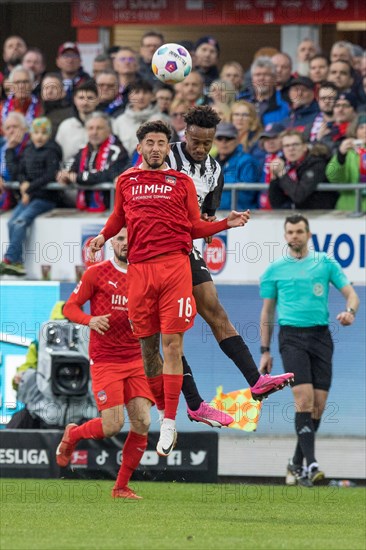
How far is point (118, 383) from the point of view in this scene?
1179 cm

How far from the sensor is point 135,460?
1175 cm

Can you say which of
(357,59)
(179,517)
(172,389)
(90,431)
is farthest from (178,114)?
(179,517)

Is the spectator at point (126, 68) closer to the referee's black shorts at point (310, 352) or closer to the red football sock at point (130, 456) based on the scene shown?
the referee's black shorts at point (310, 352)

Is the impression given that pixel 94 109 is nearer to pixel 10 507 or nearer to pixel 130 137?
pixel 130 137

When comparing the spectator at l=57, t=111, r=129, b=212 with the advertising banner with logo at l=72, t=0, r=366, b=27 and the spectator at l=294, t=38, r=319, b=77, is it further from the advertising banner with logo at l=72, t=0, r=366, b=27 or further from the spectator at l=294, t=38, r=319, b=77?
the advertising banner with logo at l=72, t=0, r=366, b=27

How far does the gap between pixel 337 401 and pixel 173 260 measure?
4645 millimetres

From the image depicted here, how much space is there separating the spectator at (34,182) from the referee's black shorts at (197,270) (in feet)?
17.4

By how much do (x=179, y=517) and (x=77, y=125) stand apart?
7034mm

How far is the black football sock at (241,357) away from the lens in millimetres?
10414

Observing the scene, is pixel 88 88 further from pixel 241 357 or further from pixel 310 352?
pixel 241 357

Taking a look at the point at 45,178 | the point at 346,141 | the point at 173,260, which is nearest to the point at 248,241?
the point at 346,141

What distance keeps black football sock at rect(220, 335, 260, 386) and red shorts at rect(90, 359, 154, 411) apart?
1.56 m

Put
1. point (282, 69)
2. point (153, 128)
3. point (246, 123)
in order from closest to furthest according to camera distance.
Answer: point (153, 128), point (246, 123), point (282, 69)

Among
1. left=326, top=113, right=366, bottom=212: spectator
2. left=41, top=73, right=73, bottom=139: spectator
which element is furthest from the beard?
left=326, top=113, right=366, bottom=212: spectator
